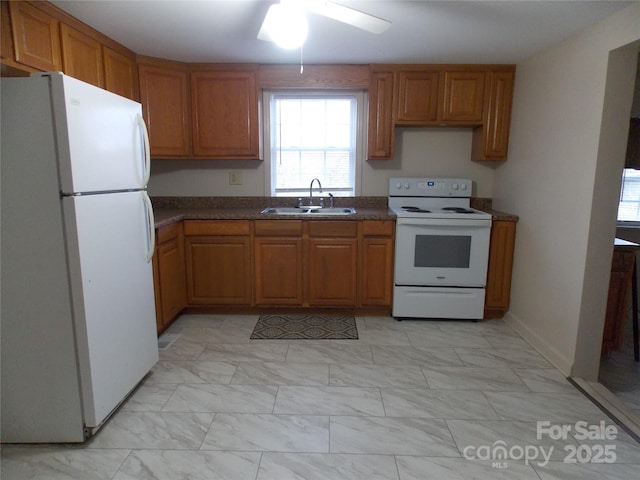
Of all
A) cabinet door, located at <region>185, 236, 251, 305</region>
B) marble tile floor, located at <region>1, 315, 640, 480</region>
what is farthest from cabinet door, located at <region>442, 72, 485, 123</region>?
cabinet door, located at <region>185, 236, 251, 305</region>

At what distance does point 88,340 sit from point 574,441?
7.63 feet

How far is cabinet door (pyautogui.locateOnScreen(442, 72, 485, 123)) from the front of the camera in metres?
3.21

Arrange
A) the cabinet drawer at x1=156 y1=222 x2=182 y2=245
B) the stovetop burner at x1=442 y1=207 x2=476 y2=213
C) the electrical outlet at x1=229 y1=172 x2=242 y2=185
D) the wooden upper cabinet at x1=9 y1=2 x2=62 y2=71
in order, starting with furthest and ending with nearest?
the electrical outlet at x1=229 y1=172 x2=242 y2=185 → the stovetop burner at x1=442 y1=207 x2=476 y2=213 → the cabinet drawer at x1=156 y1=222 x2=182 y2=245 → the wooden upper cabinet at x1=9 y1=2 x2=62 y2=71

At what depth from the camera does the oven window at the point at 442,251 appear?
3119 millimetres

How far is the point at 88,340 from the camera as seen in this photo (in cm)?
169

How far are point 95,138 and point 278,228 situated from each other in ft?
5.45

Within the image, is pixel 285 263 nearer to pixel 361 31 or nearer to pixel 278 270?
pixel 278 270

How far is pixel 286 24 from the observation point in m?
1.91

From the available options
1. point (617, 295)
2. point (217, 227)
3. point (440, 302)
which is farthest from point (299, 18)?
point (617, 295)

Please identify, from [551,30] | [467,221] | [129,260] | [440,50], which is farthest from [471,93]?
[129,260]

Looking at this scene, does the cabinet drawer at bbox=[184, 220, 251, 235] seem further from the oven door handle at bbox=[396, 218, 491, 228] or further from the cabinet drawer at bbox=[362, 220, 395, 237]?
the oven door handle at bbox=[396, 218, 491, 228]

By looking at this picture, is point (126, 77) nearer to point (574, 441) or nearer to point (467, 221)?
point (467, 221)

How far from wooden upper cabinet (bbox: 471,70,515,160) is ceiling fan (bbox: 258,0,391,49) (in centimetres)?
168

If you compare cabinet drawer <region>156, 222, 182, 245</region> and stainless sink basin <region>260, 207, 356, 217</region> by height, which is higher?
stainless sink basin <region>260, 207, 356, 217</region>
